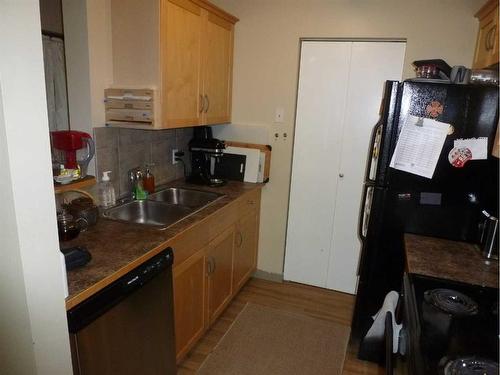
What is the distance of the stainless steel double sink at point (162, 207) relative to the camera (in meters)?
2.11

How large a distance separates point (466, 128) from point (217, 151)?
1.66 meters

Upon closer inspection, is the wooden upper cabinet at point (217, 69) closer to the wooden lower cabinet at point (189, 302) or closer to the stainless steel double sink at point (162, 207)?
the stainless steel double sink at point (162, 207)

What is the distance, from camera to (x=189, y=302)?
1971mm

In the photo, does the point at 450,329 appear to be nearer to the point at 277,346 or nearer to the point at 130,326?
the point at 130,326

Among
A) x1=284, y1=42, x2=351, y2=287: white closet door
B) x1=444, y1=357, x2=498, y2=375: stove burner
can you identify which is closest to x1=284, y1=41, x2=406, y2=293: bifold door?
x1=284, y1=42, x2=351, y2=287: white closet door

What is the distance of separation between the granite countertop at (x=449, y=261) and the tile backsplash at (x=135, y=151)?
5.59ft

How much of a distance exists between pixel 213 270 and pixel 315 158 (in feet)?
4.02

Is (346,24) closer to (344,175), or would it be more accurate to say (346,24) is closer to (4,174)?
(344,175)

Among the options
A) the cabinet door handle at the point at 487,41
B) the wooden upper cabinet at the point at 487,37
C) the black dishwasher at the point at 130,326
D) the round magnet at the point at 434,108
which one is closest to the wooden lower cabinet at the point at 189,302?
the black dishwasher at the point at 130,326

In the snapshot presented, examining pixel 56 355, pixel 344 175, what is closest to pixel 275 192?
pixel 344 175

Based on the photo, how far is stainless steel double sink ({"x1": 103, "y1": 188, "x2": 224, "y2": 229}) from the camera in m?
2.11

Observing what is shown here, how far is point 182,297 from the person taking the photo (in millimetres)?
1883

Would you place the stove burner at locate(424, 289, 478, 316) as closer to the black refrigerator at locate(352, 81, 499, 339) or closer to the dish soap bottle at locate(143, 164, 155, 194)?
the black refrigerator at locate(352, 81, 499, 339)

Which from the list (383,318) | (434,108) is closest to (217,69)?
(434,108)
